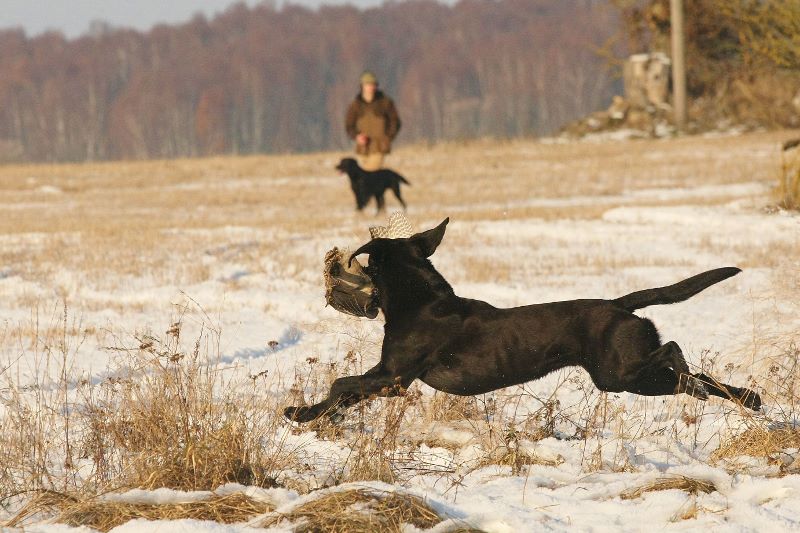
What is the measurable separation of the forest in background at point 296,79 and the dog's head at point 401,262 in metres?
64.2

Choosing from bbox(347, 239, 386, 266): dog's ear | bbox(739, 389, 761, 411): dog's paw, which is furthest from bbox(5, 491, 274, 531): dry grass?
bbox(739, 389, 761, 411): dog's paw

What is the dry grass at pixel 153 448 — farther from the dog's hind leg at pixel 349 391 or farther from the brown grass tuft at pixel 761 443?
the brown grass tuft at pixel 761 443

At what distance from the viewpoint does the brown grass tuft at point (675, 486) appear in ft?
13.2

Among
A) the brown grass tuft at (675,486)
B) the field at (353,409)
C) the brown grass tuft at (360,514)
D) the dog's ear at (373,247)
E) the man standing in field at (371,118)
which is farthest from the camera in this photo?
the man standing in field at (371,118)

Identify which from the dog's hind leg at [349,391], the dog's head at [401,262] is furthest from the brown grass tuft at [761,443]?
the dog's head at [401,262]

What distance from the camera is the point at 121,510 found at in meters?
3.73

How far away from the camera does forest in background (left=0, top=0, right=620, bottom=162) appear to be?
3105 inches

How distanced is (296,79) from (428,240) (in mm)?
87963

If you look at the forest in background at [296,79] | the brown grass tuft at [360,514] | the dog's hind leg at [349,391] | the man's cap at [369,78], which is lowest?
the brown grass tuft at [360,514]

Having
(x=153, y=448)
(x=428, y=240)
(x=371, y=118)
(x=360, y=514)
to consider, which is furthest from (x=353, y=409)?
(x=371, y=118)

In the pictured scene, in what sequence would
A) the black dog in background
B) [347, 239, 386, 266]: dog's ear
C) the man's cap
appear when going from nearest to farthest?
[347, 239, 386, 266]: dog's ear → the man's cap → the black dog in background

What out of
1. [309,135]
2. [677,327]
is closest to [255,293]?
Answer: [677,327]

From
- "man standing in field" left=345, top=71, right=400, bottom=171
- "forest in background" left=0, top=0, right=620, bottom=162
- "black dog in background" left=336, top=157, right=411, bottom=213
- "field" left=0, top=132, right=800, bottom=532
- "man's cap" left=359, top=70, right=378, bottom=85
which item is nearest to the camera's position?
"field" left=0, top=132, right=800, bottom=532

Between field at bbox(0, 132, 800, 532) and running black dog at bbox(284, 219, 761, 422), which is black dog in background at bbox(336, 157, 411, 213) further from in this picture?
running black dog at bbox(284, 219, 761, 422)
